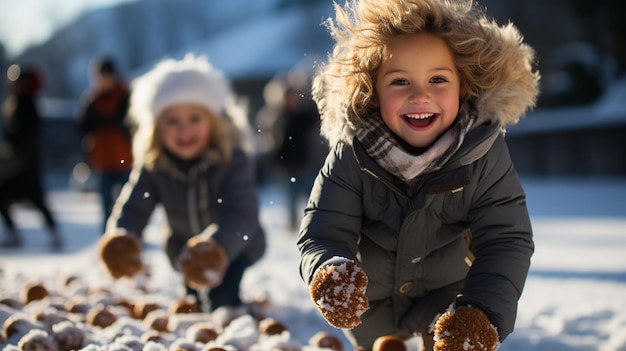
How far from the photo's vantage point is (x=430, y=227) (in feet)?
7.53

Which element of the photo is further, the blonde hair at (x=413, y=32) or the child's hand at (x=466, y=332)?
the blonde hair at (x=413, y=32)

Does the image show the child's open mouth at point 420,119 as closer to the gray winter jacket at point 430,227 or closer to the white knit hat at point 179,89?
the gray winter jacket at point 430,227

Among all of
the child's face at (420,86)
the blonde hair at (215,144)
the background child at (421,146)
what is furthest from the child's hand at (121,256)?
the child's face at (420,86)

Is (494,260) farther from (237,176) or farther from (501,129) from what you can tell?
(237,176)

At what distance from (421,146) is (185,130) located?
1723 millimetres

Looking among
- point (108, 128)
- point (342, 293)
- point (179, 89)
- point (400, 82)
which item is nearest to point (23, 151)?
point (108, 128)

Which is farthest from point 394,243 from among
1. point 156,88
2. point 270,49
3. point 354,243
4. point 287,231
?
point 270,49

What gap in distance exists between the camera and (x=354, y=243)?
2.30 m

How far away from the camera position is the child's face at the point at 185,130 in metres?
3.62

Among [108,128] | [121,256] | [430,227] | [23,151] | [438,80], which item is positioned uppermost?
[108,128]

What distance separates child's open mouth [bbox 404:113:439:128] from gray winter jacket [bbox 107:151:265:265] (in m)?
1.41

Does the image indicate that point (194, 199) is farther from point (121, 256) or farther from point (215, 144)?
point (121, 256)

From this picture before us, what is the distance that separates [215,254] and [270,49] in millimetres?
26631

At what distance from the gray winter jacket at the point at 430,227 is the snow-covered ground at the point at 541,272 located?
558mm
